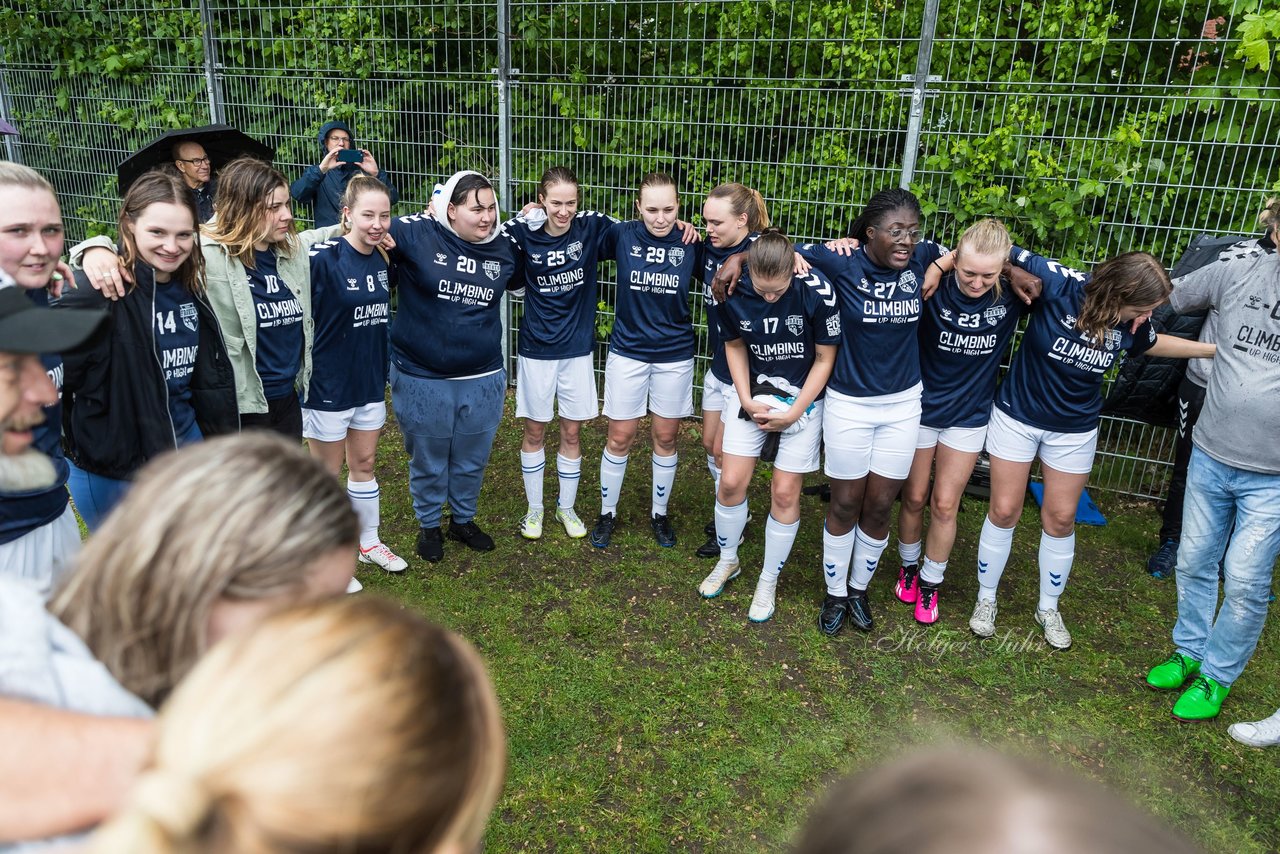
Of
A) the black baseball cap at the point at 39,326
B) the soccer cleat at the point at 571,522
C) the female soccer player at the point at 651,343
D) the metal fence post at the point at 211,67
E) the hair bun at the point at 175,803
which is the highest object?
the metal fence post at the point at 211,67

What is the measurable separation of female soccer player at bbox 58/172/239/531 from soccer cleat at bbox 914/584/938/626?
343 cm

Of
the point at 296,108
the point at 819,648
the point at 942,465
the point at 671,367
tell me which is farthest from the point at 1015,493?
the point at 296,108

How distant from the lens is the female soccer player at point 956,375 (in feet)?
12.5

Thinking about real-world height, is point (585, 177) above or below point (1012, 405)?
above

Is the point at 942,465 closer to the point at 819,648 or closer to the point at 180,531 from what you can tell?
the point at 819,648

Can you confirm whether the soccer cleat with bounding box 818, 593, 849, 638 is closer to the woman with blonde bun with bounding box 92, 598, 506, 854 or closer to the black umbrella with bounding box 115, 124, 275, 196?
the woman with blonde bun with bounding box 92, 598, 506, 854

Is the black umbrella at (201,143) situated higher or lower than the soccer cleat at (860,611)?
higher

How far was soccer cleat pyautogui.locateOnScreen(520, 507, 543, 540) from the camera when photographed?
16.5 feet

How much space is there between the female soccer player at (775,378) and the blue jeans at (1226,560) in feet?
5.28

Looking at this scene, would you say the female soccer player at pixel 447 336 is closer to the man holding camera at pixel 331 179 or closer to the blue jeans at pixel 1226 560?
the man holding camera at pixel 331 179

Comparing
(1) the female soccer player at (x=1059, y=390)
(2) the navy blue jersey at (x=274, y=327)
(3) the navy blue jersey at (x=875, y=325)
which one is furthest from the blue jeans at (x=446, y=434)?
(1) the female soccer player at (x=1059, y=390)

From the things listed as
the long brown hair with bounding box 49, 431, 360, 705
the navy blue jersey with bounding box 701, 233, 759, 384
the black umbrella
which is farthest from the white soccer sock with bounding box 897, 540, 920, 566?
the black umbrella

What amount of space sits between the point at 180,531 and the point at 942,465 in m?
3.74

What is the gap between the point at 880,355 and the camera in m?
3.97
